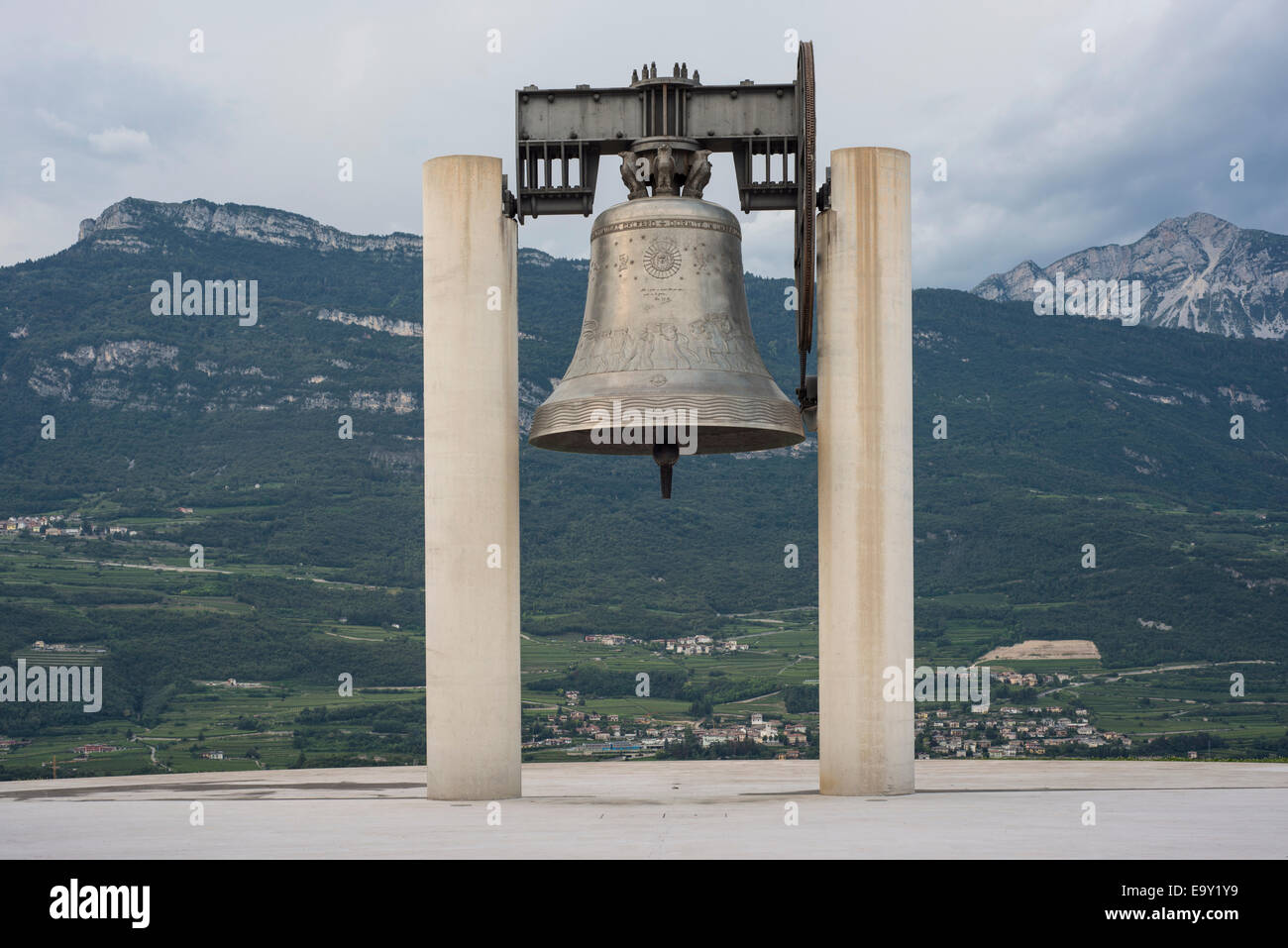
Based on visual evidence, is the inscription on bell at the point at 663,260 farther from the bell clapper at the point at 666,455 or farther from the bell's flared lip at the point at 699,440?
the bell clapper at the point at 666,455

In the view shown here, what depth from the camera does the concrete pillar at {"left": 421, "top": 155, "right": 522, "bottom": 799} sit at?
17.3 meters

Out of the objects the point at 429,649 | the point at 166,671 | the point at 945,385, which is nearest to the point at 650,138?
the point at 429,649

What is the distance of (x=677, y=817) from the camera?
13.9 meters

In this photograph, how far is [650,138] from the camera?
1752 cm

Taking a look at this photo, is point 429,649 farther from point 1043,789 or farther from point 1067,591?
point 1067,591

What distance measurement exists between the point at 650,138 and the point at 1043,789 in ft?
29.1

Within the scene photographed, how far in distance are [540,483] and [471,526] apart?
352 feet

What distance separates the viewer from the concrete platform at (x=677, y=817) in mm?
10672

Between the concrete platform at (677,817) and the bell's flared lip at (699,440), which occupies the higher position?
the bell's flared lip at (699,440)

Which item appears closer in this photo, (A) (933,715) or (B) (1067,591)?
(A) (933,715)

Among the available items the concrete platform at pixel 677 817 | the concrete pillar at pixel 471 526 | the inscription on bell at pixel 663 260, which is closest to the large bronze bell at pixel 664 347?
the inscription on bell at pixel 663 260

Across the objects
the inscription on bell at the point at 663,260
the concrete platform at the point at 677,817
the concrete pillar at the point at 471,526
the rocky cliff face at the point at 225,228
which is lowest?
the concrete platform at the point at 677,817

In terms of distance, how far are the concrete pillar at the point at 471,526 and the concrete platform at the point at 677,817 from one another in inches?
29.9

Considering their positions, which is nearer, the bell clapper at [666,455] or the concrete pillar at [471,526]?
the bell clapper at [666,455]
